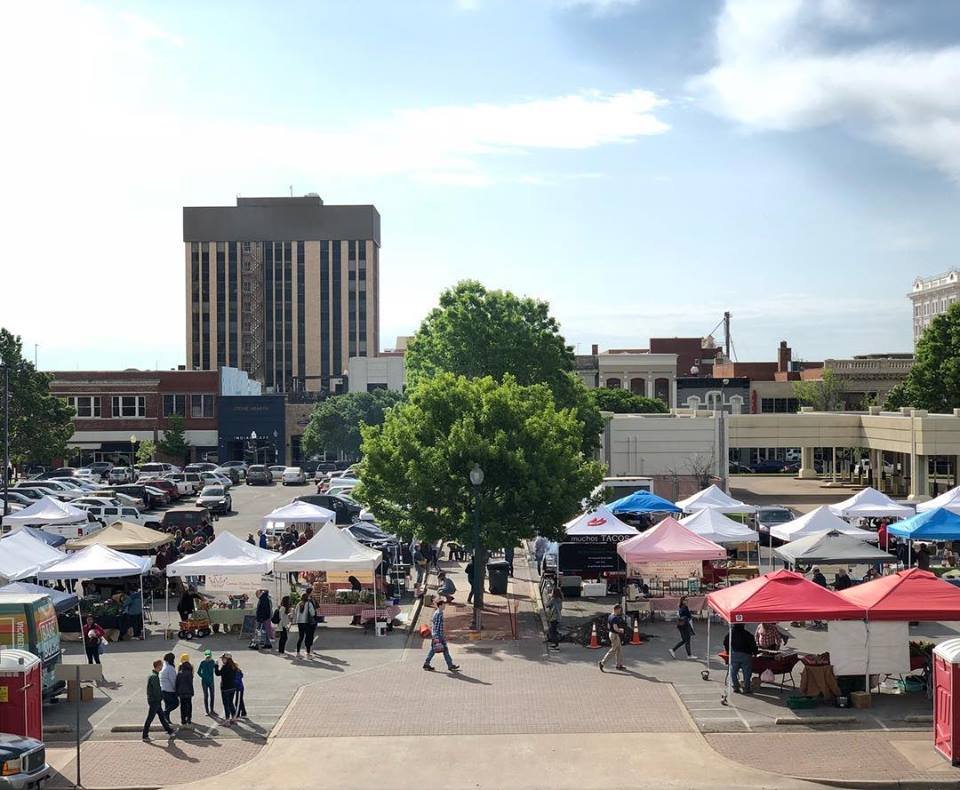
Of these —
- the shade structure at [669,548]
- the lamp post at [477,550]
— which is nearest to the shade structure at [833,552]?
the shade structure at [669,548]

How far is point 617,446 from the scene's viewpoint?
62781 mm

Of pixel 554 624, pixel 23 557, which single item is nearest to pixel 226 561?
pixel 23 557

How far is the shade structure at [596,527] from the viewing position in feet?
113

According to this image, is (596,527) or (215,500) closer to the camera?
(596,527)

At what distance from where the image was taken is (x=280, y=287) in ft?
504

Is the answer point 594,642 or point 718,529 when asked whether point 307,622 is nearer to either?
point 594,642

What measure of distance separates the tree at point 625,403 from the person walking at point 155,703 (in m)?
66.6

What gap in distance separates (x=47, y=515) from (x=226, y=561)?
51.5ft

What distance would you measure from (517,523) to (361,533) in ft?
42.8

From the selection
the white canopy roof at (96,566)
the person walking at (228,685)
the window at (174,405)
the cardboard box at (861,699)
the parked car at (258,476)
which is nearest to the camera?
the person walking at (228,685)

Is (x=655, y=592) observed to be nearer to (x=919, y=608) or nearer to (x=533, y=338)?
(x=919, y=608)

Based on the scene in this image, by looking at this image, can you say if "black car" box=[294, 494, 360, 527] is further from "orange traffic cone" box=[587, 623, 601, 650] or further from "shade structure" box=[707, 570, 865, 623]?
"shade structure" box=[707, 570, 865, 623]

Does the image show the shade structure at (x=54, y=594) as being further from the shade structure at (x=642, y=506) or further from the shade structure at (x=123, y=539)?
the shade structure at (x=642, y=506)

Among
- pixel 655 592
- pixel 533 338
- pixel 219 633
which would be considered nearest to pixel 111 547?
pixel 219 633
